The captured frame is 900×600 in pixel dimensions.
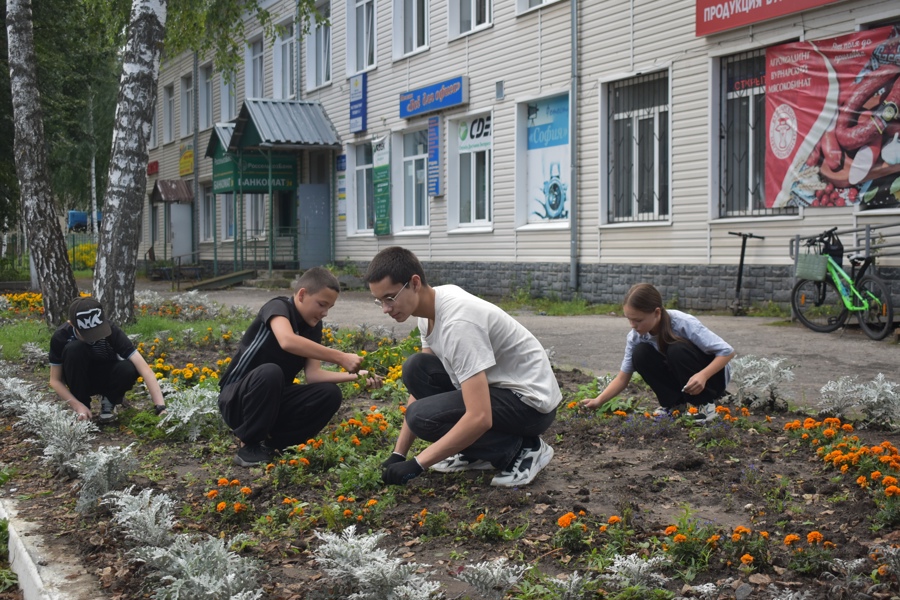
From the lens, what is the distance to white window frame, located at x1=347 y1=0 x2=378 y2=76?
77.5 feet

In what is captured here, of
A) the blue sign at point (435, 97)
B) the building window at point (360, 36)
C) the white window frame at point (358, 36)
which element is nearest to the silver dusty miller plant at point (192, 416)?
the blue sign at point (435, 97)

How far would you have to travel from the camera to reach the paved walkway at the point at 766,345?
8.30 metres

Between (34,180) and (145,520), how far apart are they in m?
9.76

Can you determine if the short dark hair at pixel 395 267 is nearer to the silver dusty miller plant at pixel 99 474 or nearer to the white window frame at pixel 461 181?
the silver dusty miller plant at pixel 99 474

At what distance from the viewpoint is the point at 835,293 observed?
38.6 feet

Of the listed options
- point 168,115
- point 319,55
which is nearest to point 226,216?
point 168,115

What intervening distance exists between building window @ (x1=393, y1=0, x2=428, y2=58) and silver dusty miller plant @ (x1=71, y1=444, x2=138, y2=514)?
17.7 metres

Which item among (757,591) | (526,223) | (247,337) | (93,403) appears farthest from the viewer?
(526,223)

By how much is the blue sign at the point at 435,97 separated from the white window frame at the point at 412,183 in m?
0.68

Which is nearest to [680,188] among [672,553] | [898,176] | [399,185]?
[898,176]

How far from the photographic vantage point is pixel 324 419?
551 cm

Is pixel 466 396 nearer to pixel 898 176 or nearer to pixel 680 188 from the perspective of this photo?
pixel 898 176

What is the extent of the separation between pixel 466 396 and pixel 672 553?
3.58 ft

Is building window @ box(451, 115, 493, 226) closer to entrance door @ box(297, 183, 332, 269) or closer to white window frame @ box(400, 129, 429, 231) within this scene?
white window frame @ box(400, 129, 429, 231)
